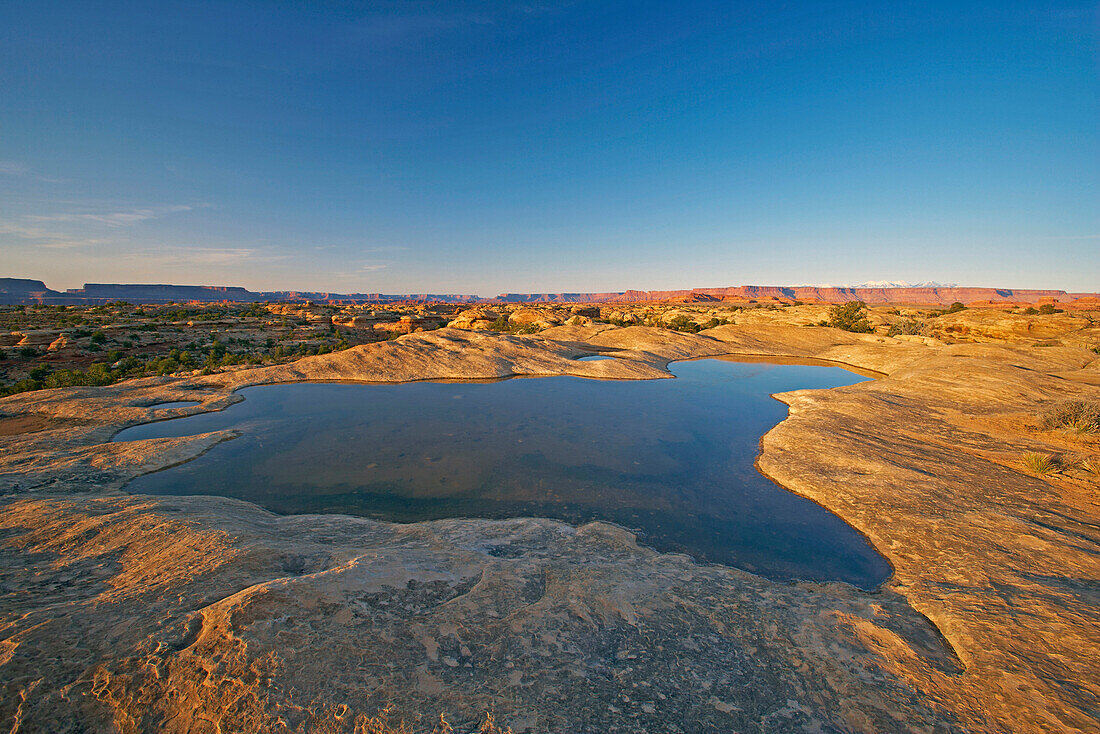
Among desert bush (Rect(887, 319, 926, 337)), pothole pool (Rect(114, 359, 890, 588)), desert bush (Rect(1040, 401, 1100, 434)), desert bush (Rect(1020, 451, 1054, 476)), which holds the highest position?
desert bush (Rect(887, 319, 926, 337))

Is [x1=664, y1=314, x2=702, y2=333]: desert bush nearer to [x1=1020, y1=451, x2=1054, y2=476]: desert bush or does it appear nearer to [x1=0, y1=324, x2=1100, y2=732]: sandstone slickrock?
[x1=1020, y1=451, x2=1054, y2=476]: desert bush

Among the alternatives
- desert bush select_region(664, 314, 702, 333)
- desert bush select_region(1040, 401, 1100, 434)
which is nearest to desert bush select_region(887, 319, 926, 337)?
desert bush select_region(664, 314, 702, 333)

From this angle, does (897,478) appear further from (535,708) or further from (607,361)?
(607,361)

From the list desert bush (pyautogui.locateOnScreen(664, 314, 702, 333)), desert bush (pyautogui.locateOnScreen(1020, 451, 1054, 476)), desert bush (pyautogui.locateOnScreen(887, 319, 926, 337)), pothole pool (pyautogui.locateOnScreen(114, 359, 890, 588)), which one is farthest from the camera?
desert bush (pyautogui.locateOnScreen(664, 314, 702, 333))

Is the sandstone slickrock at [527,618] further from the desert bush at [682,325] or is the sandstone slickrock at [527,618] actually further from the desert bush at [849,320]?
the desert bush at [849,320]

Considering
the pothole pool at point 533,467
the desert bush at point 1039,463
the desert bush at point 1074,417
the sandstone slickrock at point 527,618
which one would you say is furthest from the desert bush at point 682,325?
the sandstone slickrock at point 527,618

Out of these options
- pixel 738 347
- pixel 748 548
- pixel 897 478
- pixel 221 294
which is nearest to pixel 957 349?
pixel 738 347

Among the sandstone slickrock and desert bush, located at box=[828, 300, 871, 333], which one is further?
desert bush, located at box=[828, 300, 871, 333]
